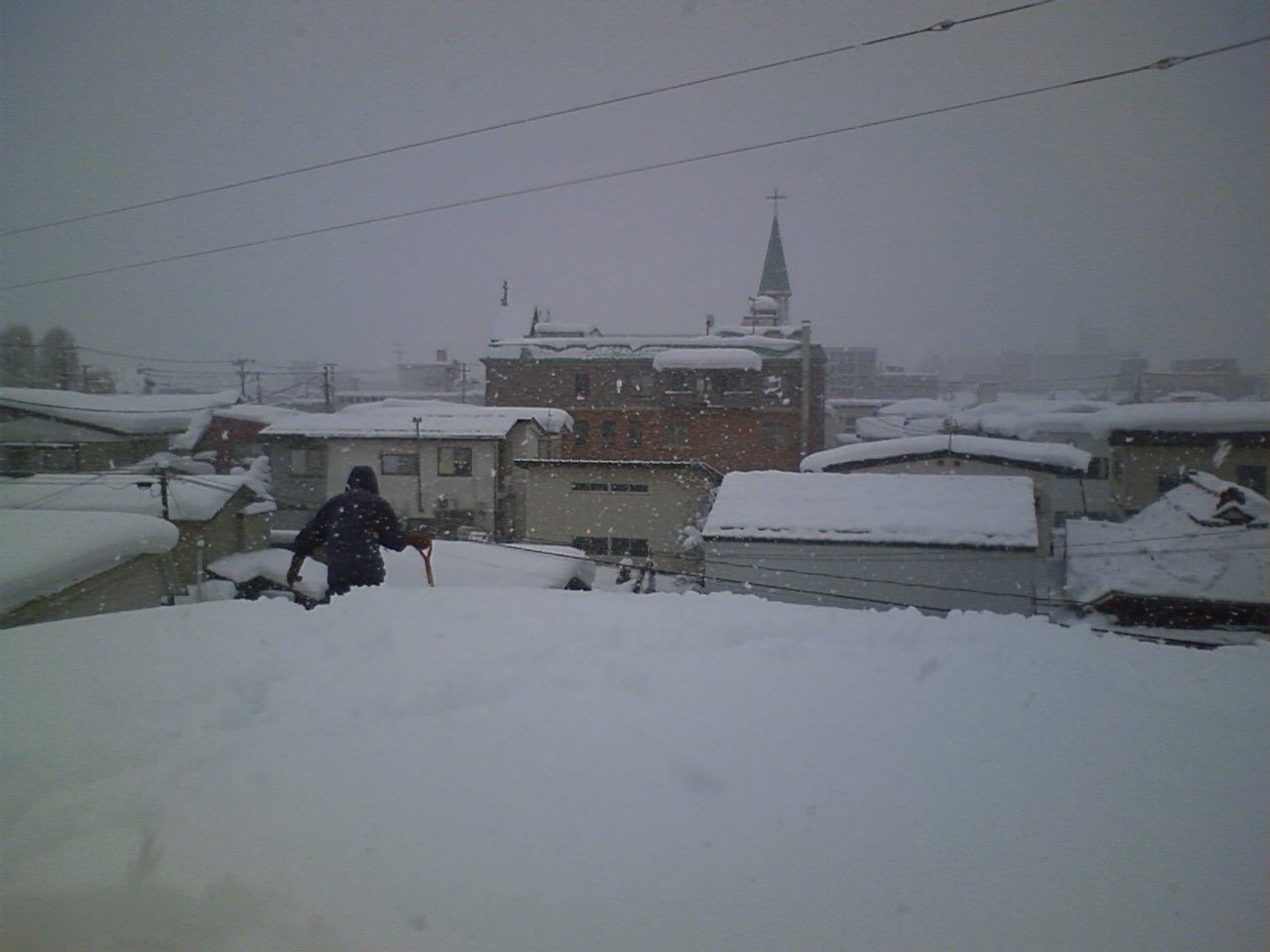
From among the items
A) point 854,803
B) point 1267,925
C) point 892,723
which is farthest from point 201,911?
point 1267,925

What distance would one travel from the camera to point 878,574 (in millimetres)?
11273

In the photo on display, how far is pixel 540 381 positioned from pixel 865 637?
23998 mm

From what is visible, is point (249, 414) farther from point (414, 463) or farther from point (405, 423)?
point (414, 463)

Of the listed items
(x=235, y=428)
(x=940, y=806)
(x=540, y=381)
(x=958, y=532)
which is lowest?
(x=958, y=532)

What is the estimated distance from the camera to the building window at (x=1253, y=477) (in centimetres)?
1227

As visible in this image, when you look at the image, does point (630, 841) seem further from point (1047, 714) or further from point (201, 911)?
point (1047, 714)

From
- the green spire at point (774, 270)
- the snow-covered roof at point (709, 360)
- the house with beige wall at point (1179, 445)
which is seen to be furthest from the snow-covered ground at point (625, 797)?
the green spire at point (774, 270)

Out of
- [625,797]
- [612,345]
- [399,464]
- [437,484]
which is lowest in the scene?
[437,484]

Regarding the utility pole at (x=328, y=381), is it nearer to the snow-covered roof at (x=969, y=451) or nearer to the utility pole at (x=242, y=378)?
the utility pole at (x=242, y=378)

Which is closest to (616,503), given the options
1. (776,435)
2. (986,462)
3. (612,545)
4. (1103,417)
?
(612,545)

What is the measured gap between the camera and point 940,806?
6.15ft

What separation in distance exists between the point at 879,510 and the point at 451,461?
37.7ft

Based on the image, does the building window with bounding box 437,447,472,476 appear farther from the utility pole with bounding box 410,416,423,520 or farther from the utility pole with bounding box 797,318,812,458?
the utility pole with bounding box 797,318,812,458

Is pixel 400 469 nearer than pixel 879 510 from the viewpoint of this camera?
No
